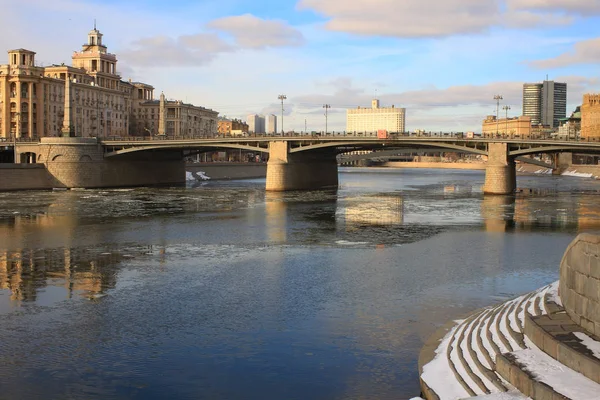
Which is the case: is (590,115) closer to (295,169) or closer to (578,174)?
(578,174)

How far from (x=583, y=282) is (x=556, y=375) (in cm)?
252

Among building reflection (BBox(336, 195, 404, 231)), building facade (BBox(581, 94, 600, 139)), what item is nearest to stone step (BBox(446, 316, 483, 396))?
building reflection (BBox(336, 195, 404, 231))

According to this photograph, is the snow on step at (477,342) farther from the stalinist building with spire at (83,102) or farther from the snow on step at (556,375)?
the stalinist building with spire at (83,102)

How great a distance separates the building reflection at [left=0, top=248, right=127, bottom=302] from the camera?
23391mm

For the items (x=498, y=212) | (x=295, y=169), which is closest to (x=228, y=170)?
(x=295, y=169)

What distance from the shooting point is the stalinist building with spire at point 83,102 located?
124 metres

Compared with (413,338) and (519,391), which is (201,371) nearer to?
(413,338)

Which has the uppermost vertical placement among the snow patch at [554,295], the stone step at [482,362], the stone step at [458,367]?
the snow patch at [554,295]

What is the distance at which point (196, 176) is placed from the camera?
11362 centimetres

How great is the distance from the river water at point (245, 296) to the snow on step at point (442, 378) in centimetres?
42

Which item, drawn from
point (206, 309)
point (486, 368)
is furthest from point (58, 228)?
point (486, 368)

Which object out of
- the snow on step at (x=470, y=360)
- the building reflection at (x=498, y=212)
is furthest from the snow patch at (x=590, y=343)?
the building reflection at (x=498, y=212)

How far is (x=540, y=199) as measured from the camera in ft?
221

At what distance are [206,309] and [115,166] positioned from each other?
2894 inches
